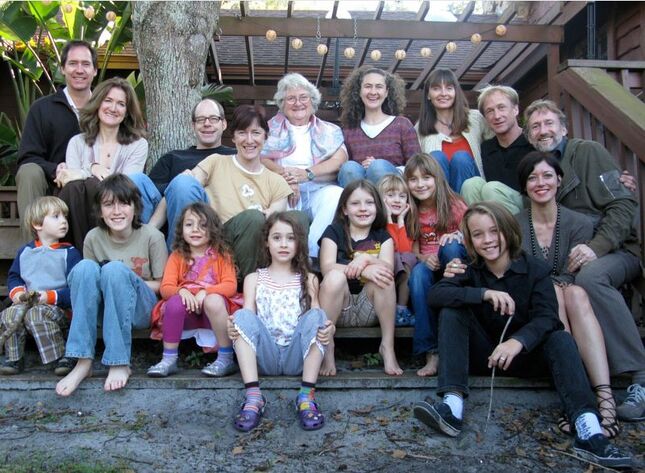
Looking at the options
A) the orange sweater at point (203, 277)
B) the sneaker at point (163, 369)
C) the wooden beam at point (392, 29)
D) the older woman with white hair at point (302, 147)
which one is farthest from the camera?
the wooden beam at point (392, 29)

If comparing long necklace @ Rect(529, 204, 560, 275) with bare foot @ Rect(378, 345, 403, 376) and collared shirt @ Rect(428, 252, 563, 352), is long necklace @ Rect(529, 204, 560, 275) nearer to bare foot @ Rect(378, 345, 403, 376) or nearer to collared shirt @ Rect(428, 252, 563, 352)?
collared shirt @ Rect(428, 252, 563, 352)

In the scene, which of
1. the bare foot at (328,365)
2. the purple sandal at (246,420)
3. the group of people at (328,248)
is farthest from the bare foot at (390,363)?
the purple sandal at (246,420)

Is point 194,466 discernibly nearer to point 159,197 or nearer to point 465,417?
point 465,417

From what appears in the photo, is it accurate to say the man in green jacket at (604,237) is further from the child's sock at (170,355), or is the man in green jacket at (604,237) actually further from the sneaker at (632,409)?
the child's sock at (170,355)

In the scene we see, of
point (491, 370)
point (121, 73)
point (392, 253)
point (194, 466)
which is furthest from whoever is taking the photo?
point (121, 73)

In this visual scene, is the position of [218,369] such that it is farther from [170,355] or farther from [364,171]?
[364,171]

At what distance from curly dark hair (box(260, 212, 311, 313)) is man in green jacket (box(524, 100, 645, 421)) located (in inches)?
57.4

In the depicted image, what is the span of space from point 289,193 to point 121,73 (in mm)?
6387

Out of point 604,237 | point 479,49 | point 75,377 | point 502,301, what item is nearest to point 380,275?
point 502,301

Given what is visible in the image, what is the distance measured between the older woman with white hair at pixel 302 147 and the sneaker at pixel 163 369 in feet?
5.00

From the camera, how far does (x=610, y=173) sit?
13.1ft

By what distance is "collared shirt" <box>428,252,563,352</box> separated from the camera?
3238 millimetres

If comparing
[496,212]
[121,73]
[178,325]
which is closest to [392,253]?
[496,212]

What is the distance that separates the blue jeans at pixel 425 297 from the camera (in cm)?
361
